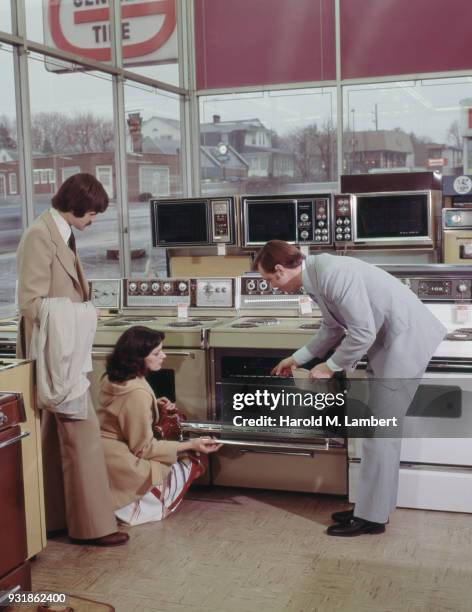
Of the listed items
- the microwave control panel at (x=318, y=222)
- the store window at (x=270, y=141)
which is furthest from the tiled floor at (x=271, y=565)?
the store window at (x=270, y=141)

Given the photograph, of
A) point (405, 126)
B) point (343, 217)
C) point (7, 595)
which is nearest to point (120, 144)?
point (343, 217)

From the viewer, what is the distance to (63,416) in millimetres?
3402

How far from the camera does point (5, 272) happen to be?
5.40m

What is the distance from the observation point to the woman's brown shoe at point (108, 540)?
3516 mm

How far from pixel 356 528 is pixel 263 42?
535cm

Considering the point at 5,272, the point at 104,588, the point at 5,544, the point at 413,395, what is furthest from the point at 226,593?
the point at 5,272

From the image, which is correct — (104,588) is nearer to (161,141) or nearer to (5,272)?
(5,272)

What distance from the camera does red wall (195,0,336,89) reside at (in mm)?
7355

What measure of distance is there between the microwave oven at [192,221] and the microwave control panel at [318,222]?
1.70ft

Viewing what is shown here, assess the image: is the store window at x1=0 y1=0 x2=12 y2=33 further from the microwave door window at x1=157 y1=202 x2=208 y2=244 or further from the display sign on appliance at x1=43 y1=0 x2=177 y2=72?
the microwave door window at x1=157 y1=202 x2=208 y2=244

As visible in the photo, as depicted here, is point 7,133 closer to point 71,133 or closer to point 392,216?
point 71,133

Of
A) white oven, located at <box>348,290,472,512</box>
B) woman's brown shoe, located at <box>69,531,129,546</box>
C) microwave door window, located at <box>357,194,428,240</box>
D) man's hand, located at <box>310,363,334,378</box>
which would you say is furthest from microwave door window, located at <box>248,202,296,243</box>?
woman's brown shoe, located at <box>69,531,129,546</box>

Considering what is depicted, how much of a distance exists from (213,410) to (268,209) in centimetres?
203

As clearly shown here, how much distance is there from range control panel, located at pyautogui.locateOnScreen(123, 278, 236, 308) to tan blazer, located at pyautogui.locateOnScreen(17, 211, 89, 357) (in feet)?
4.34
